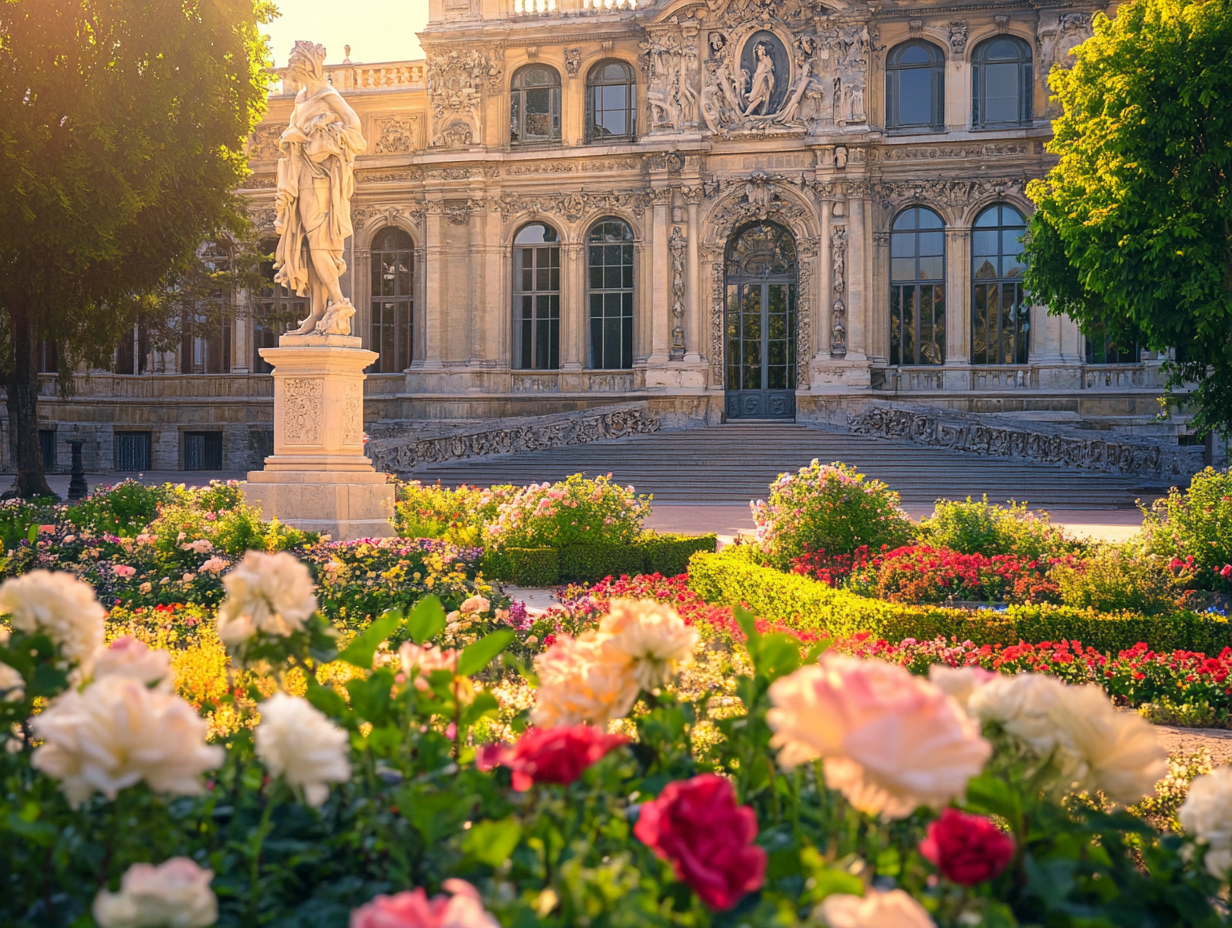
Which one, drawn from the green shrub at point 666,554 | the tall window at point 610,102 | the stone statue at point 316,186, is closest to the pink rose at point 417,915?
the green shrub at point 666,554

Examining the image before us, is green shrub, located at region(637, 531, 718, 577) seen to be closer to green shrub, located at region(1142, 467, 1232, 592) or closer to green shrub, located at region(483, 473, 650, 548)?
green shrub, located at region(483, 473, 650, 548)

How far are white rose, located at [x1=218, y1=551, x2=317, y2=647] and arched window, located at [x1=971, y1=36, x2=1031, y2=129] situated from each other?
30.9m

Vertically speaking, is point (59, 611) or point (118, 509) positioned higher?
point (59, 611)

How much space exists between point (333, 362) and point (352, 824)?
9718mm

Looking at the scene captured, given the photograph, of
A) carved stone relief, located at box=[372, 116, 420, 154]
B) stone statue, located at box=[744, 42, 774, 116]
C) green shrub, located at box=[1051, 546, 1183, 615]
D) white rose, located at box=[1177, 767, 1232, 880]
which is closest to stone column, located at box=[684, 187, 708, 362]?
stone statue, located at box=[744, 42, 774, 116]

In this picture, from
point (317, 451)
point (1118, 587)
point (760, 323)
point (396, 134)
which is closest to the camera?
point (1118, 587)

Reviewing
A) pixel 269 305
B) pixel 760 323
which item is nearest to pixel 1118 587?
pixel 760 323

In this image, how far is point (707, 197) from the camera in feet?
101

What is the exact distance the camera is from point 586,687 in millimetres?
2422

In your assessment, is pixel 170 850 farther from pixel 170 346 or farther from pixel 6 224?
pixel 170 346

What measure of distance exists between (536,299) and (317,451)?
21.9 m

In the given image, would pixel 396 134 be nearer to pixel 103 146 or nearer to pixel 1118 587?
pixel 103 146

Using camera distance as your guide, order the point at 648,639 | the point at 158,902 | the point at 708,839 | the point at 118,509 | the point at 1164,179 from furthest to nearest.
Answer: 1. the point at 1164,179
2. the point at 118,509
3. the point at 648,639
4. the point at 708,839
5. the point at 158,902

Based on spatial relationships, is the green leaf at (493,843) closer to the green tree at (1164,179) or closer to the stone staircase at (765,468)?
the green tree at (1164,179)
